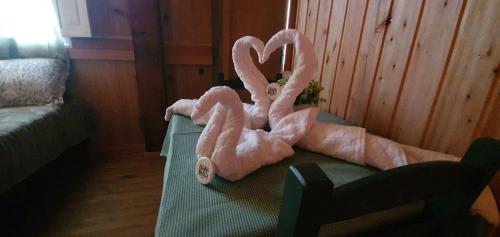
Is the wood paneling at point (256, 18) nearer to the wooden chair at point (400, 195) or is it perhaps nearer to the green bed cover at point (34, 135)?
the green bed cover at point (34, 135)

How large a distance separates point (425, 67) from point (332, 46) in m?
0.57

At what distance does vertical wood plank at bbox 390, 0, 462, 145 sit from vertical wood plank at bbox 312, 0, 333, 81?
61 centimetres

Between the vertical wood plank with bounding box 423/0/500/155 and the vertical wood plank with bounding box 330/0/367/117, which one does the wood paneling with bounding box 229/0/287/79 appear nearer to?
the vertical wood plank with bounding box 330/0/367/117

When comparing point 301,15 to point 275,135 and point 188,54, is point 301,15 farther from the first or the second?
point 275,135

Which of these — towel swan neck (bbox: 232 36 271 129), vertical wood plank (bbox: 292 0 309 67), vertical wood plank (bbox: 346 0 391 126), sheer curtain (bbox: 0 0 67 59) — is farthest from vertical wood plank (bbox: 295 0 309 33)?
sheer curtain (bbox: 0 0 67 59)

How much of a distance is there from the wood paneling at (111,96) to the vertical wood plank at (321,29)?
1.49 m

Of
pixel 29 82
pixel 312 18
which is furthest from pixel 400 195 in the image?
pixel 29 82

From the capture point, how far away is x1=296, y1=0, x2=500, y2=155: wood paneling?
60cm

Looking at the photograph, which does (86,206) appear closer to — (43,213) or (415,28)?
(43,213)

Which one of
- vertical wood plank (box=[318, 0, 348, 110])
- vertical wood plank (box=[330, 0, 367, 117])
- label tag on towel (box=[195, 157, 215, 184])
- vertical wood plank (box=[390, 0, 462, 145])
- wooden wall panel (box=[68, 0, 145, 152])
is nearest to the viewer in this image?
label tag on towel (box=[195, 157, 215, 184])

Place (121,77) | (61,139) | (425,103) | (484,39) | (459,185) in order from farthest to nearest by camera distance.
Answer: (121,77)
(61,139)
(425,103)
(484,39)
(459,185)

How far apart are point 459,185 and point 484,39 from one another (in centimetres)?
44

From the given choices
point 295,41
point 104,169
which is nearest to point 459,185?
point 295,41

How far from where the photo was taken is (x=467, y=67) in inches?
25.1
